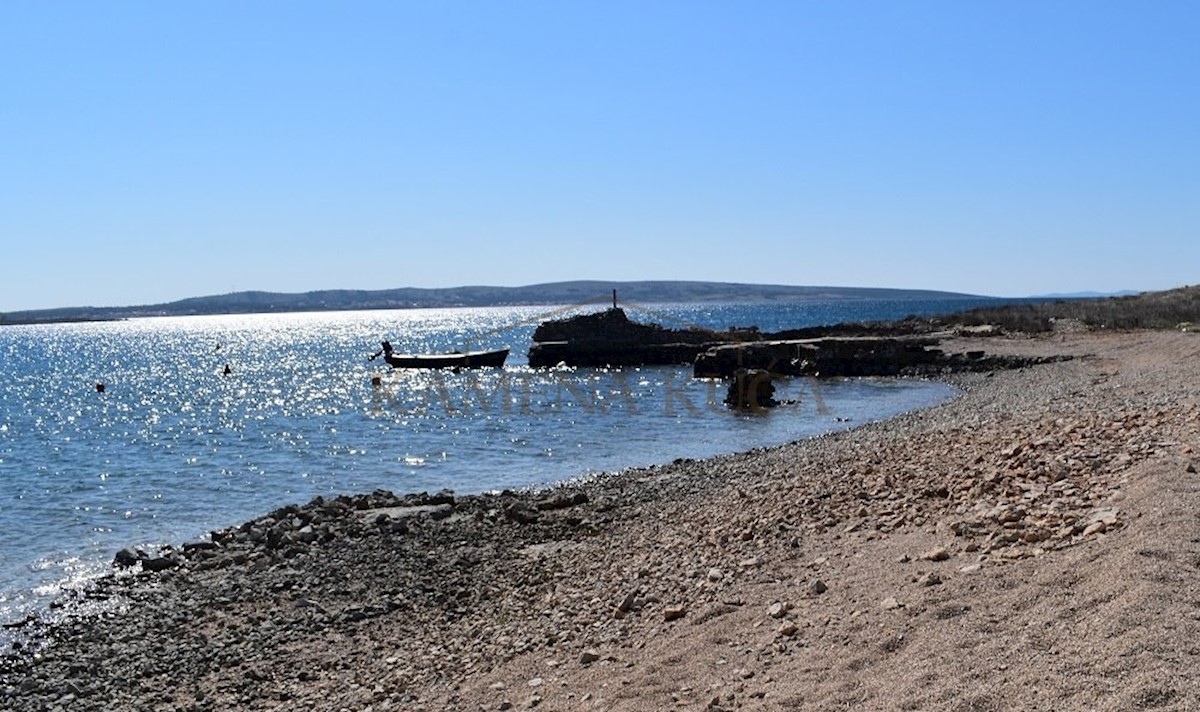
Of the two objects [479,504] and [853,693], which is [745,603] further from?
[479,504]

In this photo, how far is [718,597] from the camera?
342 inches

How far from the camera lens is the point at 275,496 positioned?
21.8m

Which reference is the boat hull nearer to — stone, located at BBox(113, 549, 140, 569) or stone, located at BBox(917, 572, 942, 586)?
stone, located at BBox(113, 549, 140, 569)

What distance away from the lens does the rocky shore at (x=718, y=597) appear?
236 inches

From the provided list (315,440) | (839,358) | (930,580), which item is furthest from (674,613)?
A: (839,358)

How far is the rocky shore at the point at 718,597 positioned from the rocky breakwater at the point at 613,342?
1741 inches

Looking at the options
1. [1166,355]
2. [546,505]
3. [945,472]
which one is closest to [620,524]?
[546,505]

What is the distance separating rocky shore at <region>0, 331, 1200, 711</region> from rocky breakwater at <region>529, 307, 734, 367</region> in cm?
4422

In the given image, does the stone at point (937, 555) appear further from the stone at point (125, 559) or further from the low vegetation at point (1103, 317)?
the low vegetation at point (1103, 317)

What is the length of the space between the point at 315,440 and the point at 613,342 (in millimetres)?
31031

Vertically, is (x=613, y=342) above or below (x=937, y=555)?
above

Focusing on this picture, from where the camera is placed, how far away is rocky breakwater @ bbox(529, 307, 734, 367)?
61406 mm

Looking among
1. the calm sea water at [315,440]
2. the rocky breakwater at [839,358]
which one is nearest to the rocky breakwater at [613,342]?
the calm sea water at [315,440]

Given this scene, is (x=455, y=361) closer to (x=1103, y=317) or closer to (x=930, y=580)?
(x=1103, y=317)
